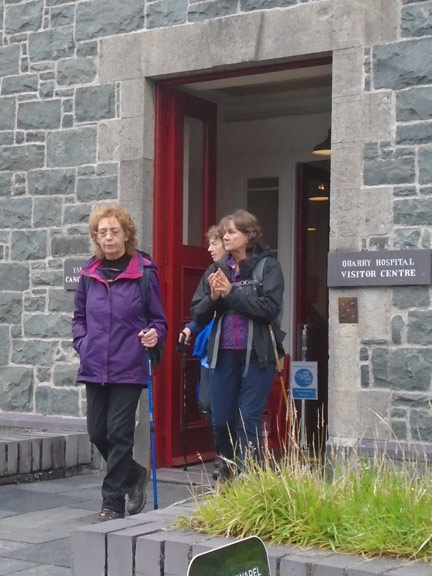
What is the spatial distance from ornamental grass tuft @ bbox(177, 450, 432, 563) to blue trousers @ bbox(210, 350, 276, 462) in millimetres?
1740

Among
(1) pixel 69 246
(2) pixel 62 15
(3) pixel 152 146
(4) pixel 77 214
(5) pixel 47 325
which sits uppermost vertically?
(2) pixel 62 15

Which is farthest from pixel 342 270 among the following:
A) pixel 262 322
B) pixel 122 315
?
pixel 122 315

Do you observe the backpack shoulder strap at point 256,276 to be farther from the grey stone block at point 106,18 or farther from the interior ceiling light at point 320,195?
the interior ceiling light at point 320,195

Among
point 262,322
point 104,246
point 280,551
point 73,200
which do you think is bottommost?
point 280,551

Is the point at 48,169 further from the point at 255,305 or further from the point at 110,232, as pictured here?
the point at 255,305

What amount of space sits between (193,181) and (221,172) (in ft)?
7.09

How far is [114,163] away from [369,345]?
107 inches

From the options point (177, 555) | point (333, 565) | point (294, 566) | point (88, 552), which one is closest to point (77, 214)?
point (88, 552)

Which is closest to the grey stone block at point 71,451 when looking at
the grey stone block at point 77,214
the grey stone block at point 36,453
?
the grey stone block at point 36,453

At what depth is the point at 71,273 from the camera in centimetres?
900

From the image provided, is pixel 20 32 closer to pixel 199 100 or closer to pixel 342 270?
pixel 199 100

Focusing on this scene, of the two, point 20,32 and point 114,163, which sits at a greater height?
point 20,32

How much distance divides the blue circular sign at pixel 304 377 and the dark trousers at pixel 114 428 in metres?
3.96

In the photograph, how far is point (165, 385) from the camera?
890cm
